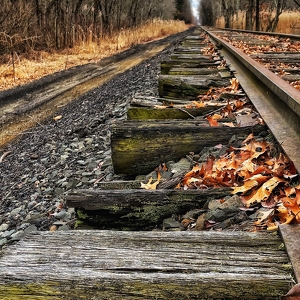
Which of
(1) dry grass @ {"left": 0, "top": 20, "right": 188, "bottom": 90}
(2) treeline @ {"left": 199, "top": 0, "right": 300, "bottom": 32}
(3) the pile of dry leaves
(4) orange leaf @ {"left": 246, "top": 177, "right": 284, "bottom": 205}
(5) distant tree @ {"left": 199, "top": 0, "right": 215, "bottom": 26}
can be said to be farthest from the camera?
(5) distant tree @ {"left": 199, "top": 0, "right": 215, "bottom": 26}

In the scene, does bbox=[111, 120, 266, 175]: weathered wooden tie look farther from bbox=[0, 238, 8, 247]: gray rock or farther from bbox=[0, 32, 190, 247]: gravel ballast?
bbox=[0, 238, 8, 247]: gray rock

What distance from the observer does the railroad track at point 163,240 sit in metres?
0.90

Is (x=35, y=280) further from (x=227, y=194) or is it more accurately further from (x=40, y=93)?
(x=40, y=93)

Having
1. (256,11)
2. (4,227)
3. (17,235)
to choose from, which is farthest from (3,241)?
(256,11)

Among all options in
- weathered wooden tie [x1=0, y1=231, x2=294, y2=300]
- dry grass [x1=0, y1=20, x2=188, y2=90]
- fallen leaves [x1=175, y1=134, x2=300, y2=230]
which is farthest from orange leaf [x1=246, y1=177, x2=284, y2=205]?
dry grass [x1=0, y1=20, x2=188, y2=90]

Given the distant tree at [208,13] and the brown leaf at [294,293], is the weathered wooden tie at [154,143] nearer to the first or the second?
the brown leaf at [294,293]

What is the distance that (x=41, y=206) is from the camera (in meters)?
2.54

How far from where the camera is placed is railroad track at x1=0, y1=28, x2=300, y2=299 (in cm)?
90

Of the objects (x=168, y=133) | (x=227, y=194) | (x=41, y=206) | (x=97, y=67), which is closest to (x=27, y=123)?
(x=41, y=206)

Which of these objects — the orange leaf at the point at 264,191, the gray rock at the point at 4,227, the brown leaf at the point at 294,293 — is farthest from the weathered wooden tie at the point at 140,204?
the gray rock at the point at 4,227

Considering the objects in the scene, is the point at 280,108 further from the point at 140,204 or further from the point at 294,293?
the point at 294,293

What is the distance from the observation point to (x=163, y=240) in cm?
110

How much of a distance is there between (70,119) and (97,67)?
20.7ft

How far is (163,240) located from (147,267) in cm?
15
